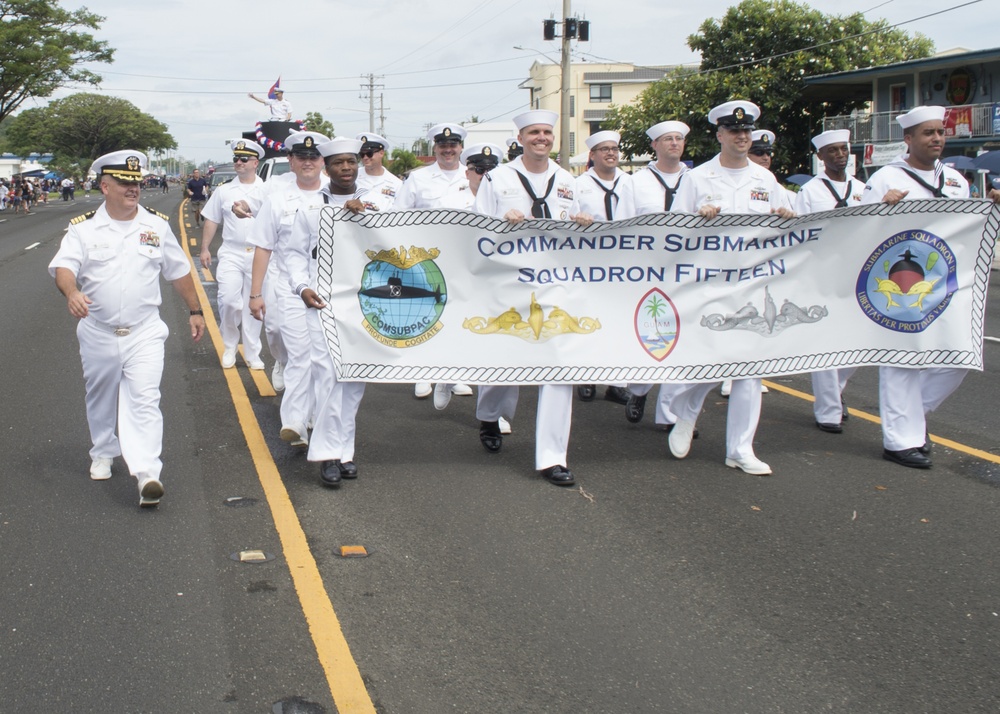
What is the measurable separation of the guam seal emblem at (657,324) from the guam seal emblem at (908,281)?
1234 millimetres

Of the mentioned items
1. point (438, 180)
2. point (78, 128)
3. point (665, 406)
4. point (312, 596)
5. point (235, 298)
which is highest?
point (78, 128)

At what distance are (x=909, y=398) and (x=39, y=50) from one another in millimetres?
49497

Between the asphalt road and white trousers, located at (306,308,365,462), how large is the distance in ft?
0.79

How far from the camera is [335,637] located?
4348 mm

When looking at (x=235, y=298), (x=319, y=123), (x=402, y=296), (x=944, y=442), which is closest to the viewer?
(x=402, y=296)

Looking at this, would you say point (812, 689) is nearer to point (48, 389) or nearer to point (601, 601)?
point (601, 601)

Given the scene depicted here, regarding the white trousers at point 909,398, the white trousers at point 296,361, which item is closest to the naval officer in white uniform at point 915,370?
the white trousers at point 909,398

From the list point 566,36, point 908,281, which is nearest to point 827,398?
point 908,281

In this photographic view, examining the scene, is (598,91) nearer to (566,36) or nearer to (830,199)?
(566,36)

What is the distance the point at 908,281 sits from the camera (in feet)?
23.6

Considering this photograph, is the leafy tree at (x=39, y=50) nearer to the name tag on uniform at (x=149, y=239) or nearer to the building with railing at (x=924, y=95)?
the building with railing at (x=924, y=95)

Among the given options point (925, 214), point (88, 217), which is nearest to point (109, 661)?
point (88, 217)

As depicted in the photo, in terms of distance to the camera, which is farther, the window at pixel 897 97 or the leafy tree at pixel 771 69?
the leafy tree at pixel 771 69

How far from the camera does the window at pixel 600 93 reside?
100325 millimetres
